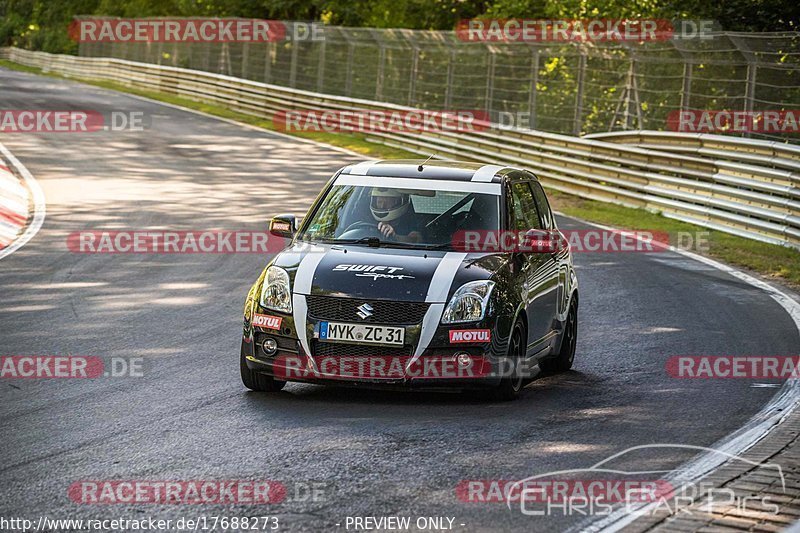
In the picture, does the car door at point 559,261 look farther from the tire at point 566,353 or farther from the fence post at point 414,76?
the fence post at point 414,76

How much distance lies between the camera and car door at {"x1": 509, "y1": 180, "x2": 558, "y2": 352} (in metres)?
8.95

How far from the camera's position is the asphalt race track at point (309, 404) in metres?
6.23

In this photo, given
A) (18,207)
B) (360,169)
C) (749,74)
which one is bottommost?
(18,207)

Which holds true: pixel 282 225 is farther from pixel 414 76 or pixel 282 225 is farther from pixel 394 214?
pixel 414 76

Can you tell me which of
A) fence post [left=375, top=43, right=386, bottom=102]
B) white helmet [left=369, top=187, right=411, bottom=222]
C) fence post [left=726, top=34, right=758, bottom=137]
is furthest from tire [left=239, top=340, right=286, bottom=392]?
fence post [left=375, top=43, right=386, bottom=102]

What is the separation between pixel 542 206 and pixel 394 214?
68.2 inches

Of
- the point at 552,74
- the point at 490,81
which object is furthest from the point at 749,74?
the point at 490,81

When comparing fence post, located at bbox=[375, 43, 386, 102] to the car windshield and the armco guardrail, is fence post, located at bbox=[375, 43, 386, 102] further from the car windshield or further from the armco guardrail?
the car windshield

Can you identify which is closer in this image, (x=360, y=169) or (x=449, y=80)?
(x=360, y=169)

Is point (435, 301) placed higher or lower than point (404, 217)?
lower

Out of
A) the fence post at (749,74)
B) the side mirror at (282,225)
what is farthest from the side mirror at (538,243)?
the fence post at (749,74)

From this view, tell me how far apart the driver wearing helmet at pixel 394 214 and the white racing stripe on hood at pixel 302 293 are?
71 centimetres

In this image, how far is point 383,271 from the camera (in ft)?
27.2

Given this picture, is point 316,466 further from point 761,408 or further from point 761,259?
point 761,259
